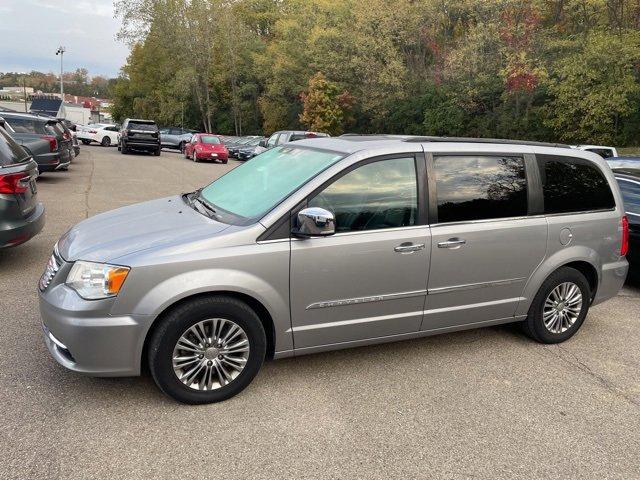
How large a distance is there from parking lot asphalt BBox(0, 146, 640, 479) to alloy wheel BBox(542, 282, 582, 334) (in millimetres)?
193

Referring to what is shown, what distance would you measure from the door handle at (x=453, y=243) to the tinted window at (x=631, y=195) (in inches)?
144

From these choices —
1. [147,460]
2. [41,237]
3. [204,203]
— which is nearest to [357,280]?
[204,203]

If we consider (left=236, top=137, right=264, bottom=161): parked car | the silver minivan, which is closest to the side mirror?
the silver minivan

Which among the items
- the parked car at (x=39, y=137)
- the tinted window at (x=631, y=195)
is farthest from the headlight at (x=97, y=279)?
the parked car at (x=39, y=137)

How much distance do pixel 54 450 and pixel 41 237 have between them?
5.52 metres

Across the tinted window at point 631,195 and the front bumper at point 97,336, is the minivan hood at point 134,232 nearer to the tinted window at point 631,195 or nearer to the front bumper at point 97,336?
the front bumper at point 97,336

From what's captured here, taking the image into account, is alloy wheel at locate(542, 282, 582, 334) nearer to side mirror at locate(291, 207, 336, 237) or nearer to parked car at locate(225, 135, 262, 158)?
side mirror at locate(291, 207, 336, 237)

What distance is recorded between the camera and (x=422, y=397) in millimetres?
3504

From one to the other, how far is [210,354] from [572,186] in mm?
3307

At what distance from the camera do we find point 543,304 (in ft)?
14.3

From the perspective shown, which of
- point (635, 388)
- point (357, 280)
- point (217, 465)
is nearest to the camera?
point (217, 465)

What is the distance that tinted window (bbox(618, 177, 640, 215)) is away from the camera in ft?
20.7

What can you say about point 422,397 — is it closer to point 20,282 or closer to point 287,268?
point 287,268

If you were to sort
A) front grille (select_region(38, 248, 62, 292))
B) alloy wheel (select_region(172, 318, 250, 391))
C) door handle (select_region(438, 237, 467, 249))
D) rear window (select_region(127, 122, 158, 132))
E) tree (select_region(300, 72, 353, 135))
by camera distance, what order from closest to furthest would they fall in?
alloy wheel (select_region(172, 318, 250, 391)) < front grille (select_region(38, 248, 62, 292)) < door handle (select_region(438, 237, 467, 249)) < rear window (select_region(127, 122, 158, 132)) < tree (select_region(300, 72, 353, 135))
